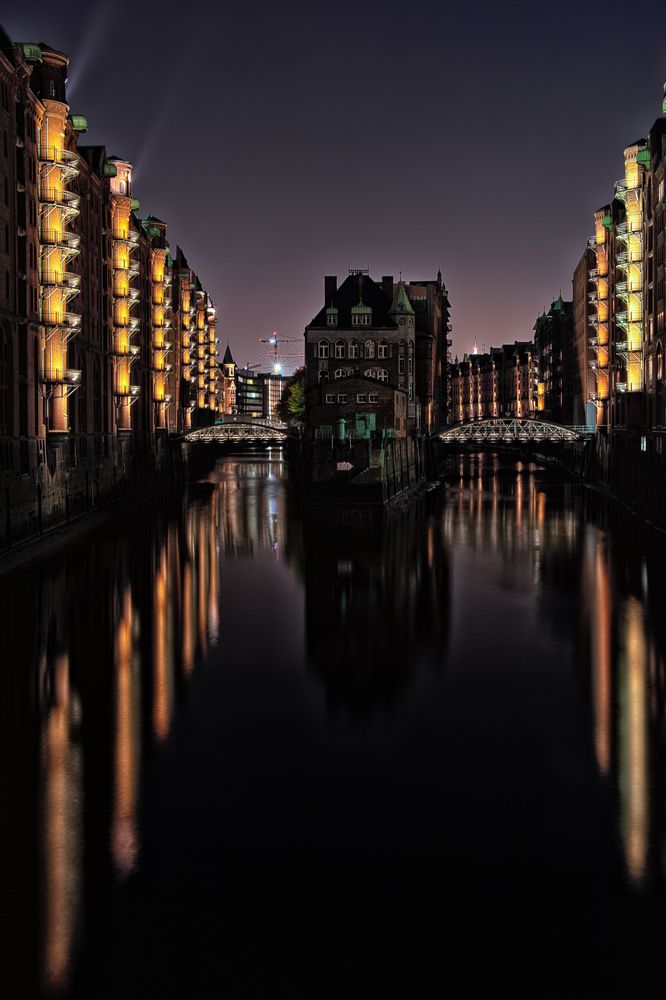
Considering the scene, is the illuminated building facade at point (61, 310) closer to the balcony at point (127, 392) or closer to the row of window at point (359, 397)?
the balcony at point (127, 392)

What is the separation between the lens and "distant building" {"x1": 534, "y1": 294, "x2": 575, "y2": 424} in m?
145

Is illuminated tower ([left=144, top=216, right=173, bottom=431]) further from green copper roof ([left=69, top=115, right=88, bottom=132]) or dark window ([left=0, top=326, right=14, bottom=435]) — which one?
dark window ([left=0, top=326, right=14, bottom=435])

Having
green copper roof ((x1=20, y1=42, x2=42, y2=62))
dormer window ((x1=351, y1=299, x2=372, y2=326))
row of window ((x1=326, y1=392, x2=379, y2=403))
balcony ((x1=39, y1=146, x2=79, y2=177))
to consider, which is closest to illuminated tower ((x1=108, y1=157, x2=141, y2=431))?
row of window ((x1=326, y1=392, x2=379, y2=403))

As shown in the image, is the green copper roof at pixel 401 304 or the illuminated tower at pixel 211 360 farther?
the illuminated tower at pixel 211 360

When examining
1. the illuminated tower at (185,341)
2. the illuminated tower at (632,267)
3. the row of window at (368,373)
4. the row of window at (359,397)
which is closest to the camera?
the illuminated tower at (632,267)

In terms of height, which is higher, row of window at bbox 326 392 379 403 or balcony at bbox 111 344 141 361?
balcony at bbox 111 344 141 361

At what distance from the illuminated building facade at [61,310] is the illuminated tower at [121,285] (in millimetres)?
94

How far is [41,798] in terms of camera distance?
58.1 ft

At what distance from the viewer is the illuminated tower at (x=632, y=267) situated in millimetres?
70688

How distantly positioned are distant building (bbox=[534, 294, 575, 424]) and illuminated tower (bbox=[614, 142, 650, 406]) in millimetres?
66794

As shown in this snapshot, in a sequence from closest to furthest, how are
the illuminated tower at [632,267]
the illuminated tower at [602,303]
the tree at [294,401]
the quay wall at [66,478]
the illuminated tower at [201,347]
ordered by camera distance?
the quay wall at [66,478], the illuminated tower at [632,267], the illuminated tower at [602,303], the illuminated tower at [201,347], the tree at [294,401]

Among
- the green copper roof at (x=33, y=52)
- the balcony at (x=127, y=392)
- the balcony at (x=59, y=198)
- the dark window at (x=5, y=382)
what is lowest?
the dark window at (x=5, y=382)

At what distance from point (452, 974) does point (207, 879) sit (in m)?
4.09

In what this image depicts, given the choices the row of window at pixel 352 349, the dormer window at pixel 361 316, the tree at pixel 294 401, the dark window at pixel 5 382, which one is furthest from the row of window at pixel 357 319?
the dark window at pixel 5 382
